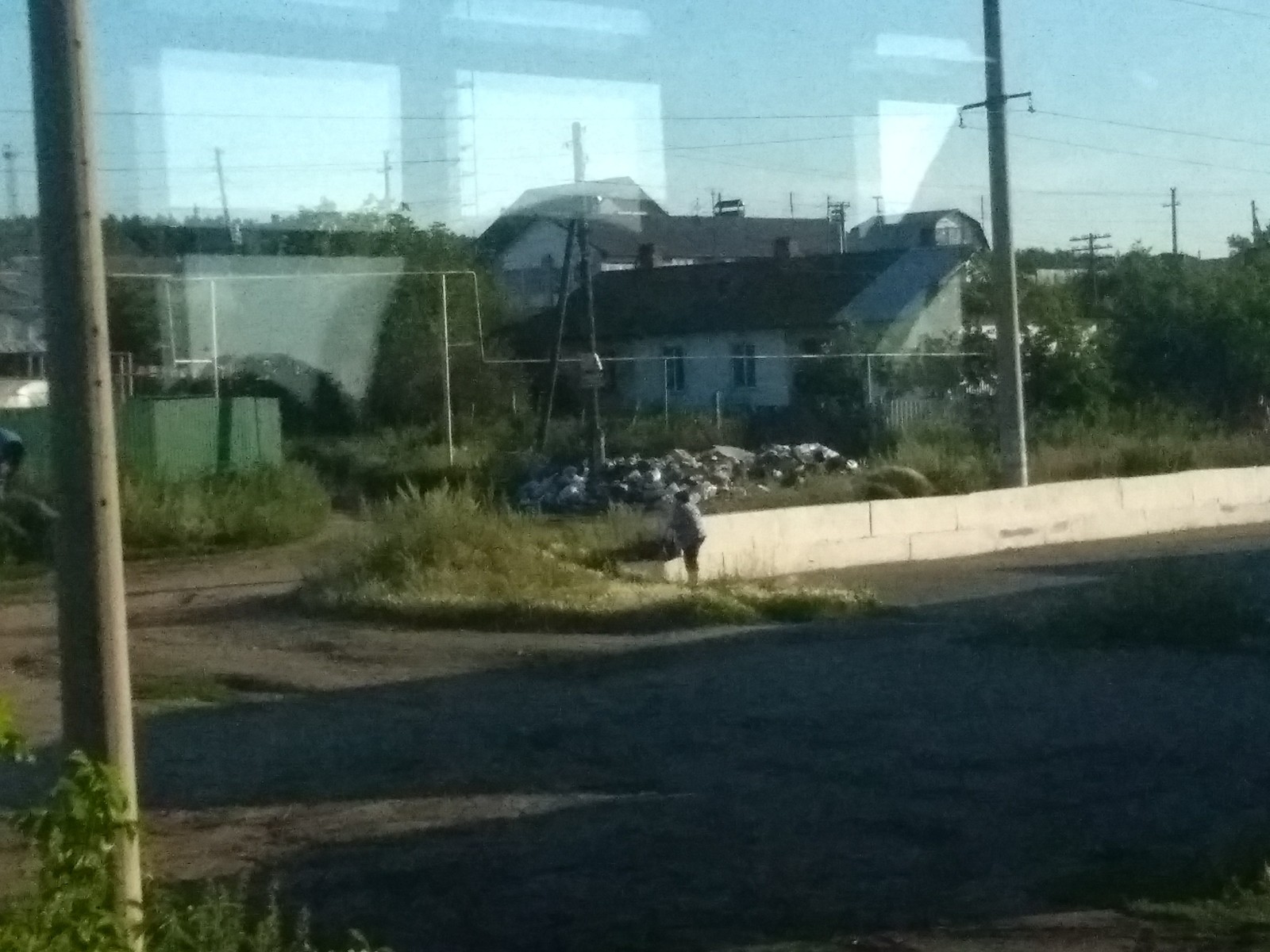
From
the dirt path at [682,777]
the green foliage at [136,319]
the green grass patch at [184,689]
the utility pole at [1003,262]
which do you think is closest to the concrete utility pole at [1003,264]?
the utility pole at [1003,262]

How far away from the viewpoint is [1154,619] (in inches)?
537

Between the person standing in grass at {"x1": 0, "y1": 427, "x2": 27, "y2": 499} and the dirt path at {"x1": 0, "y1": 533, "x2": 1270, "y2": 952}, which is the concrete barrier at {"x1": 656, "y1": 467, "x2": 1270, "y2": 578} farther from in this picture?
the person standing in grass at {"x1": 0, "y1": 427, "x2": 27, "y2": 499}

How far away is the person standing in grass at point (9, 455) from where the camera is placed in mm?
9510

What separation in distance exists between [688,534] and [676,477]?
724 cm

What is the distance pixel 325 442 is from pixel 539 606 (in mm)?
2977

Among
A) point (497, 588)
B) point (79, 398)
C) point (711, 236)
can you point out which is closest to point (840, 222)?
point (711, 236)

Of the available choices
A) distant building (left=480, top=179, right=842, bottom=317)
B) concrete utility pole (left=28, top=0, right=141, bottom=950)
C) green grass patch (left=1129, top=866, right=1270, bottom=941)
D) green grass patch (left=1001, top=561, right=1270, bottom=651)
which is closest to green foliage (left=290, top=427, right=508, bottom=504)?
distant building (left=480, top=179, right=842, bottom=317)

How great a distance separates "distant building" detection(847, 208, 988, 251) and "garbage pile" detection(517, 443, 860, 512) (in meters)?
2.95

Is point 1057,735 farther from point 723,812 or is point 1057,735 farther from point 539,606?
point 539,606

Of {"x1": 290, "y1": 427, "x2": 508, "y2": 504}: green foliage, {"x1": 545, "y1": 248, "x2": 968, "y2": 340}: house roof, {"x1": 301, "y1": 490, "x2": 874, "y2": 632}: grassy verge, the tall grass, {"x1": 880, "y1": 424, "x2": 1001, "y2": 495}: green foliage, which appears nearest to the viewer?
{"x1": 301, "y1": 490, "x2": 874, "y2": 632}: grassy verge

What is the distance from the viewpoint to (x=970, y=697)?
436 inches

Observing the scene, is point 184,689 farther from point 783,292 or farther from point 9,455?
point 783,292

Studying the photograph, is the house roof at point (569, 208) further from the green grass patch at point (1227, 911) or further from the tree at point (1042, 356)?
the green grass patch at point (1227, 911)

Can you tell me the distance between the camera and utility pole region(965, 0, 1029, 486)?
21.9 m
